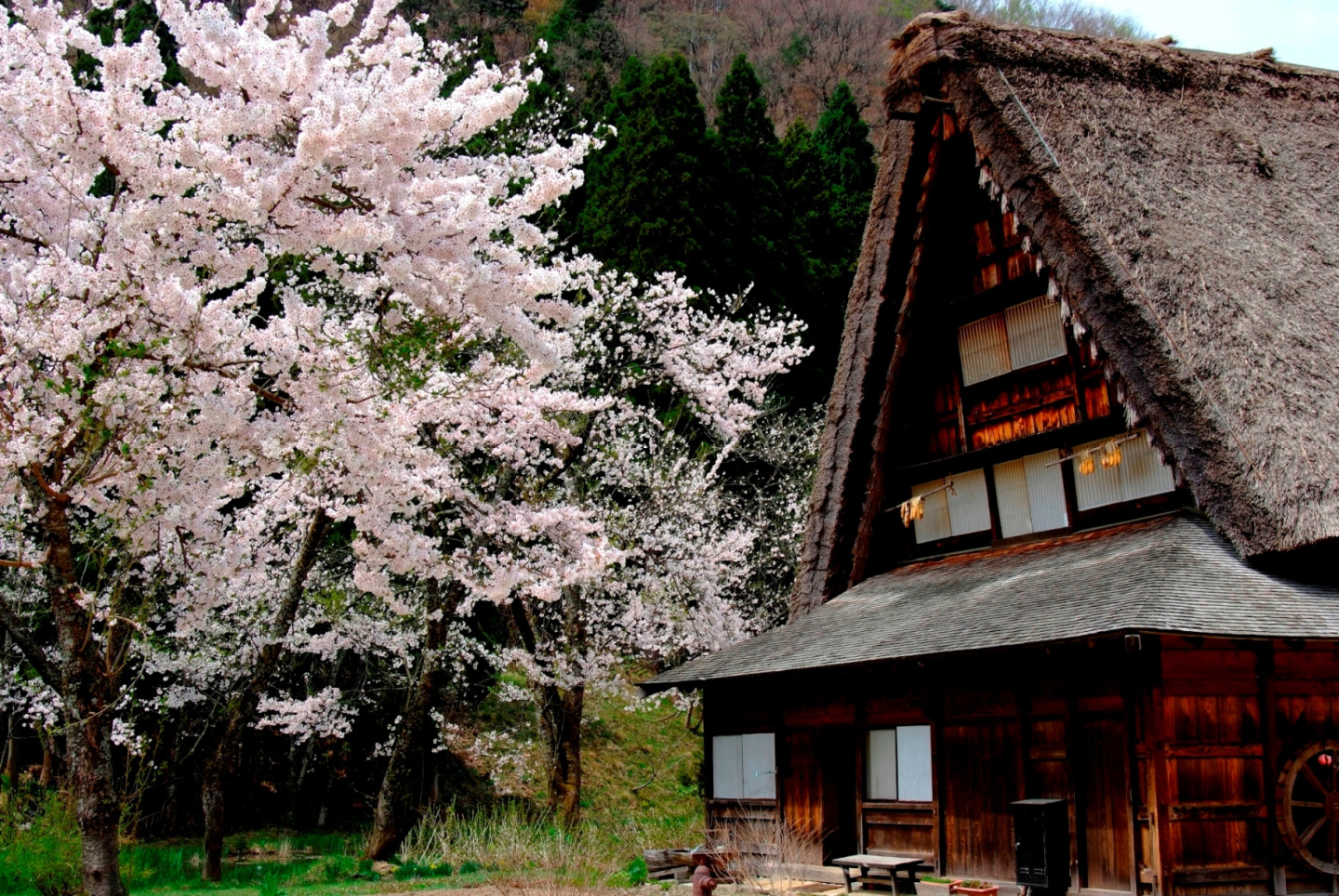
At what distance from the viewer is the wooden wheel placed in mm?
8867

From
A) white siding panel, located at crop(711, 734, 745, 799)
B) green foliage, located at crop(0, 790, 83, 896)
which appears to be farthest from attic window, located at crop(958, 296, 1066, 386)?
green foliage, located at crop(0, 790, 83, 896)

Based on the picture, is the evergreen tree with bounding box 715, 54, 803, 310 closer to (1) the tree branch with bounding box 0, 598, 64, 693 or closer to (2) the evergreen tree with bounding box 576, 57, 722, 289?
(2) the evergreen tree with bounding box 576, 57, 722, 289

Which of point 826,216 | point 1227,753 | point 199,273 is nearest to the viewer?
point 1227,753

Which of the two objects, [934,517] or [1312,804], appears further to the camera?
[934,517]

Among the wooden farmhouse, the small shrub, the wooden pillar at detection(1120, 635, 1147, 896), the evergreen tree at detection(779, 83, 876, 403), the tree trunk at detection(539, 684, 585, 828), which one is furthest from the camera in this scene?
the evergreen tree at detection(779, 83, 876, 403)

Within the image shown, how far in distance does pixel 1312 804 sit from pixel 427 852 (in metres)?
9.88

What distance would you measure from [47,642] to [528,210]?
1297cm

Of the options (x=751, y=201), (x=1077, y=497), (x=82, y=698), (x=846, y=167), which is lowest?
(x=82, y=698)

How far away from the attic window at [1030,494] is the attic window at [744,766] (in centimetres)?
347

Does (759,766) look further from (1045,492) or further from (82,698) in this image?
(82,698)

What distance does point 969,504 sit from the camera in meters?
12.8

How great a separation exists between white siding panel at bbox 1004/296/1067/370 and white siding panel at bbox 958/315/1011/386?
10cm

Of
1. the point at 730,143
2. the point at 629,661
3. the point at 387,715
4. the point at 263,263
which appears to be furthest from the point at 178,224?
the point at 730,143

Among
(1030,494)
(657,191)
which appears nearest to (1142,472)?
(1030,494)
